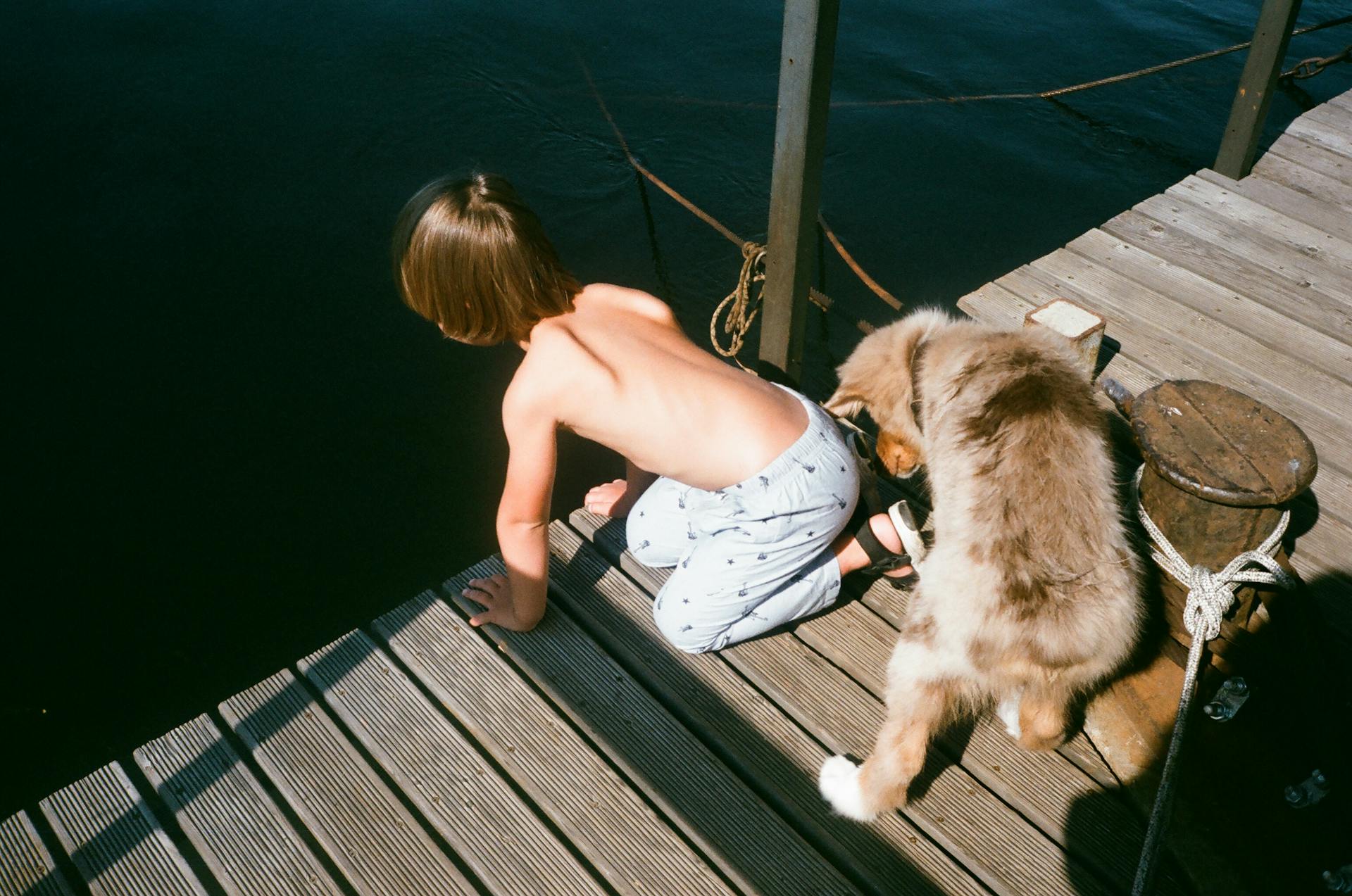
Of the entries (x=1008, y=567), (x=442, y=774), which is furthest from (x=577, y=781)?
(x=1008, y=567)

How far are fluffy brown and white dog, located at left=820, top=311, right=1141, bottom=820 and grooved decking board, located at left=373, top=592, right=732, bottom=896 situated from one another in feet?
1.45

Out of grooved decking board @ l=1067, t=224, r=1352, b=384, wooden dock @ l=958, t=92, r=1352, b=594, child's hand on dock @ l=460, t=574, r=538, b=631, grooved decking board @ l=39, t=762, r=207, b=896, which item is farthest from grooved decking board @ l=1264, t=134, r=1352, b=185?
grooved decking board @ l=39, t=762, r=207, b=896

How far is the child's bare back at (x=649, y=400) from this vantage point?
2.06 m

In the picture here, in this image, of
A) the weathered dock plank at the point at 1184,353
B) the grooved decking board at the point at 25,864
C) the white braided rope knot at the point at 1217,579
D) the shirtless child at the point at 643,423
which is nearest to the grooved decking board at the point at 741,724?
the shirtless child at the point at 643,423

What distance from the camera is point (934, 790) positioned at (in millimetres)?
2094

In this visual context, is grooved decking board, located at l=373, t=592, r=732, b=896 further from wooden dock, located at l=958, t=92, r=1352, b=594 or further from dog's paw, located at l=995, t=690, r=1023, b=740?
wooden dock, located at l=958, t=92, r=1352, b=594

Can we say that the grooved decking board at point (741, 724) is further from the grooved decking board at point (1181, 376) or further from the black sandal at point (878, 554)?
the grooved decking board at point (1181, 376)

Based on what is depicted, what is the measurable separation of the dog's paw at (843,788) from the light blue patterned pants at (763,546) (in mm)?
425

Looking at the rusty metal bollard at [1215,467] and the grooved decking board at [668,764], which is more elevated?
the rusty metal bollard at [1215,467]

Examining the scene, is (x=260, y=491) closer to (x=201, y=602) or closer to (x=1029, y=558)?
(x=201, y=602)

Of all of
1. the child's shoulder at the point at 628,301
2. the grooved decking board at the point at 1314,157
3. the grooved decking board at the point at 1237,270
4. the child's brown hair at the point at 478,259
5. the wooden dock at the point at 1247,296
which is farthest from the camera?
the grooved decking board at the point at 1314,157

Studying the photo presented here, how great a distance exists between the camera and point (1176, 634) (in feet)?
7.27

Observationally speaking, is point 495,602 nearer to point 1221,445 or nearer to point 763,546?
point 763,546

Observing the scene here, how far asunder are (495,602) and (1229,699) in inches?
76.2
